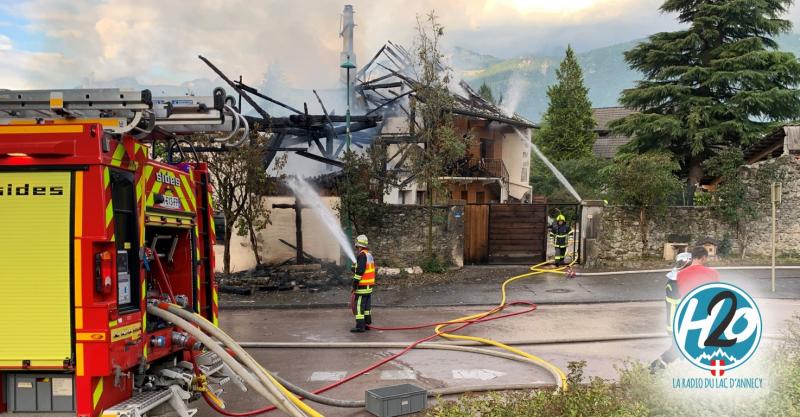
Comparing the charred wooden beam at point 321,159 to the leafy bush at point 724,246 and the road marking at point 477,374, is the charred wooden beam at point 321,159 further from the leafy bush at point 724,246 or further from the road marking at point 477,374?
the leafy bush at point 724,246

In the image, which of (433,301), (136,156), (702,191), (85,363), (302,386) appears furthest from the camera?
(702,191)

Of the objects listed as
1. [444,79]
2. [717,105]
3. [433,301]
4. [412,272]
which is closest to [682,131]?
[717,105]

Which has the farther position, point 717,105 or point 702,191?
point 717,105

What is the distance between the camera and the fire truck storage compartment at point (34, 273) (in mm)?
3930

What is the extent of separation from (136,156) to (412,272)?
1050 centimetres

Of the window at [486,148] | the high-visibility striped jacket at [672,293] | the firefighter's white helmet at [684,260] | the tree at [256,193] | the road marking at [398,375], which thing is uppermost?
the window at [486,148]

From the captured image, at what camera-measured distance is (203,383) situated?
497 cm

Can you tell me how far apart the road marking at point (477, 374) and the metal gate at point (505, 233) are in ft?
29.2

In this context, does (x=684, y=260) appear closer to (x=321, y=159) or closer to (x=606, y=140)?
(x=321, y=159)

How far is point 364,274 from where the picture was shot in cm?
905

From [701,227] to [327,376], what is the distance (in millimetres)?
12495

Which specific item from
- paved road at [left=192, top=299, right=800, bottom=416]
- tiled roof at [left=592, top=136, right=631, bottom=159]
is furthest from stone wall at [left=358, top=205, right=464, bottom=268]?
tiled roof at [left=592, top=136, right=631, bottom=159]

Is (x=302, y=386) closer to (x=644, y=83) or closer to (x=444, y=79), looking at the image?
(x=444, y=79)

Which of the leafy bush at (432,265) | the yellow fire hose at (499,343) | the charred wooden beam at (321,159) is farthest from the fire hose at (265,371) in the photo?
the charred wooden beam at (321,159)
